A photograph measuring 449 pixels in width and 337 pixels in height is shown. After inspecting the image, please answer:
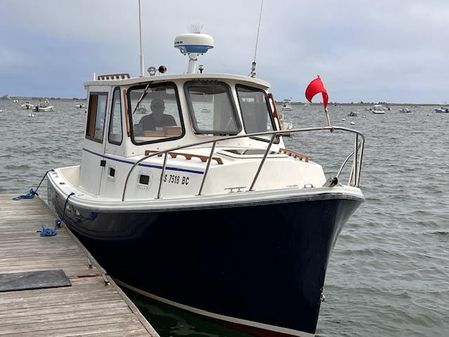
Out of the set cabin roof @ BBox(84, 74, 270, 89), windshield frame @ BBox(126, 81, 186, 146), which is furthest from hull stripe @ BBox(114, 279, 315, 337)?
cabin roof @ BBox(84, 74, 270, 89)

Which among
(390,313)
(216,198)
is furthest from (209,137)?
(390,313)

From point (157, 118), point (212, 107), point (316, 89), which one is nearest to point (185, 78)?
Answer: point (212, 107)

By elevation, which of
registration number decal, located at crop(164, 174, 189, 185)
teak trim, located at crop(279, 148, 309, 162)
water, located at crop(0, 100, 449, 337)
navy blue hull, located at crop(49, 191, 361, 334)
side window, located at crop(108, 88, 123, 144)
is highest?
side window, located at crop(108, 88, 123, 144)

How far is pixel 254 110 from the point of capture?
8.09 meters

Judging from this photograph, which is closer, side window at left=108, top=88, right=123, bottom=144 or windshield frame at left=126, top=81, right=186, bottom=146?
windshield frame at left=126, top=81, right=186, bottom=146

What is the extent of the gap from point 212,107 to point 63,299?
3.20 m

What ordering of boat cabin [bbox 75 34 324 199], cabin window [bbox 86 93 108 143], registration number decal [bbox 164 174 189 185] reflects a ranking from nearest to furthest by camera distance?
registration number decal [bbox 164 174 189 185]
boat cabin [bbox 75 34 324 199]
cabin window [bbox 86 93 108 143]

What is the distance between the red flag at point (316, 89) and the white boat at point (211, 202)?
466 millimetres

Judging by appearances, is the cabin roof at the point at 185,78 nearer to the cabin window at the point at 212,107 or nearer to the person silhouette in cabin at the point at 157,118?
the cabin window at the point at 212,107

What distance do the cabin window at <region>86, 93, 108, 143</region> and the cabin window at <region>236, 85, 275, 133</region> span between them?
6.71 ft

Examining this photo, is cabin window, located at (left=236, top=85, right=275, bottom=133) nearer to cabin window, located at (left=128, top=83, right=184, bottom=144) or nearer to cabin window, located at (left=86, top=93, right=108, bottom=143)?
cabin window, located at (left=128, top=83, right=184, bottom=144)

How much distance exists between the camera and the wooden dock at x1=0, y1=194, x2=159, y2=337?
553cm

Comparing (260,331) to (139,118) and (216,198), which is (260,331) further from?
(139,118)

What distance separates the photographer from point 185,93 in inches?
300
